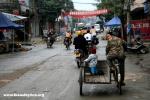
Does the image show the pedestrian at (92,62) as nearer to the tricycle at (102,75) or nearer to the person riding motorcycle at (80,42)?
the tricycle at (102,75)

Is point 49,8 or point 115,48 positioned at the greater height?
point 49,8

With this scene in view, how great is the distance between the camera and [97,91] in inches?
512

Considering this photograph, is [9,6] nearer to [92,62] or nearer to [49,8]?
[49,8]

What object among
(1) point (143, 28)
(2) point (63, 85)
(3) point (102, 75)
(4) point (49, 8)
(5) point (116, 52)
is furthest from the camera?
(4) point (49, 8)

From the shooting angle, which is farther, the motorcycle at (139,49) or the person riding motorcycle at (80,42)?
the motorcycle at (139,49)

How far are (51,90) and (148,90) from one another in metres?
2.88

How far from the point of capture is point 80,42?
20.9 meters

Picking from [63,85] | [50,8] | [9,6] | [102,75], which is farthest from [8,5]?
[102,75]

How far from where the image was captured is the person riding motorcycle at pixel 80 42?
2076cm

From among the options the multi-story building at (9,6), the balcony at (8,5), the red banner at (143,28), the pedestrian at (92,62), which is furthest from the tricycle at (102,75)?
the balcony at (8,5)

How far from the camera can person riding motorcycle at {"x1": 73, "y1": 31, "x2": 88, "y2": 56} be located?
68.1ft

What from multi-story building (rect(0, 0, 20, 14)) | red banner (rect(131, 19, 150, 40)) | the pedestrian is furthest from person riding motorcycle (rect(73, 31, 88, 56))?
multi-story building (rect(0, 0, 20, 14))

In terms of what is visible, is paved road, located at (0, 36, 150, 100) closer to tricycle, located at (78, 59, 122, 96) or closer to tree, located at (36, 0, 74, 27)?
tricycle, located at (78, 59, 122, 96)

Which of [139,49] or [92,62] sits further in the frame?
[139,49]
